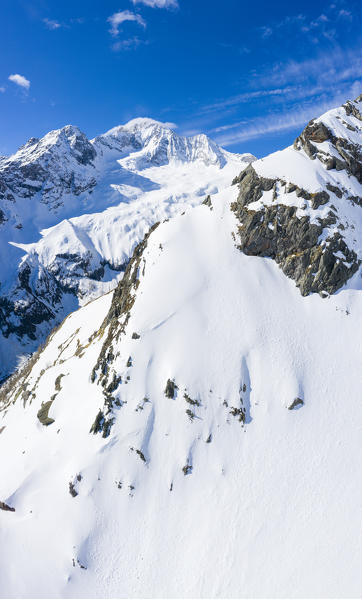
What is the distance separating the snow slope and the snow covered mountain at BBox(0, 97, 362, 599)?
0.15 m

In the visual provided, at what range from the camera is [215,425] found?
112 feet

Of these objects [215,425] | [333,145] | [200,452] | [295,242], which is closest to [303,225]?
[295,242]

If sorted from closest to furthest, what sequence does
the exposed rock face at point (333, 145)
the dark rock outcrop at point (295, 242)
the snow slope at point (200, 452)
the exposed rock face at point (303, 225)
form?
the snow slope at point (200, 452) < the dark rock outcrop at point (295, 242) < the exposed rock face at point (303, 225) < the exposed rock face at point (333, 145)

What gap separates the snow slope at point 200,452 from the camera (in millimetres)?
28016

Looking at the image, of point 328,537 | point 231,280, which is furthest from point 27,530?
point 231,280

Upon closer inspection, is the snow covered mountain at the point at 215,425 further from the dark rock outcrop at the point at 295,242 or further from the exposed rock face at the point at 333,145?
the exposed rock face at the point at 333,145

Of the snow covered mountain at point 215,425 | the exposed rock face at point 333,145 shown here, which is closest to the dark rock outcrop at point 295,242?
the snow covered mountain at point 215,425

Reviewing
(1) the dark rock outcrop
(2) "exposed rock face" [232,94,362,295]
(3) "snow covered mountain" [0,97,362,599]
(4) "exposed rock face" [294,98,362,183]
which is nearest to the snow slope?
(3) "snow covered mountain" [0,97,362,599]

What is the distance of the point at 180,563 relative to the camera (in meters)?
28.5

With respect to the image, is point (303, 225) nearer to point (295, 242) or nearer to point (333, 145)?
point (295, 242)

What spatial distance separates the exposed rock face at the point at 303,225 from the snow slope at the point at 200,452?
2.00m

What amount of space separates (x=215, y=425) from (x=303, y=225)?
30771 mm

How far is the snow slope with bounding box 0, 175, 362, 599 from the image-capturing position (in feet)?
91.9

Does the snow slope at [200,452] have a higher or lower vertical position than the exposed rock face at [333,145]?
lower
